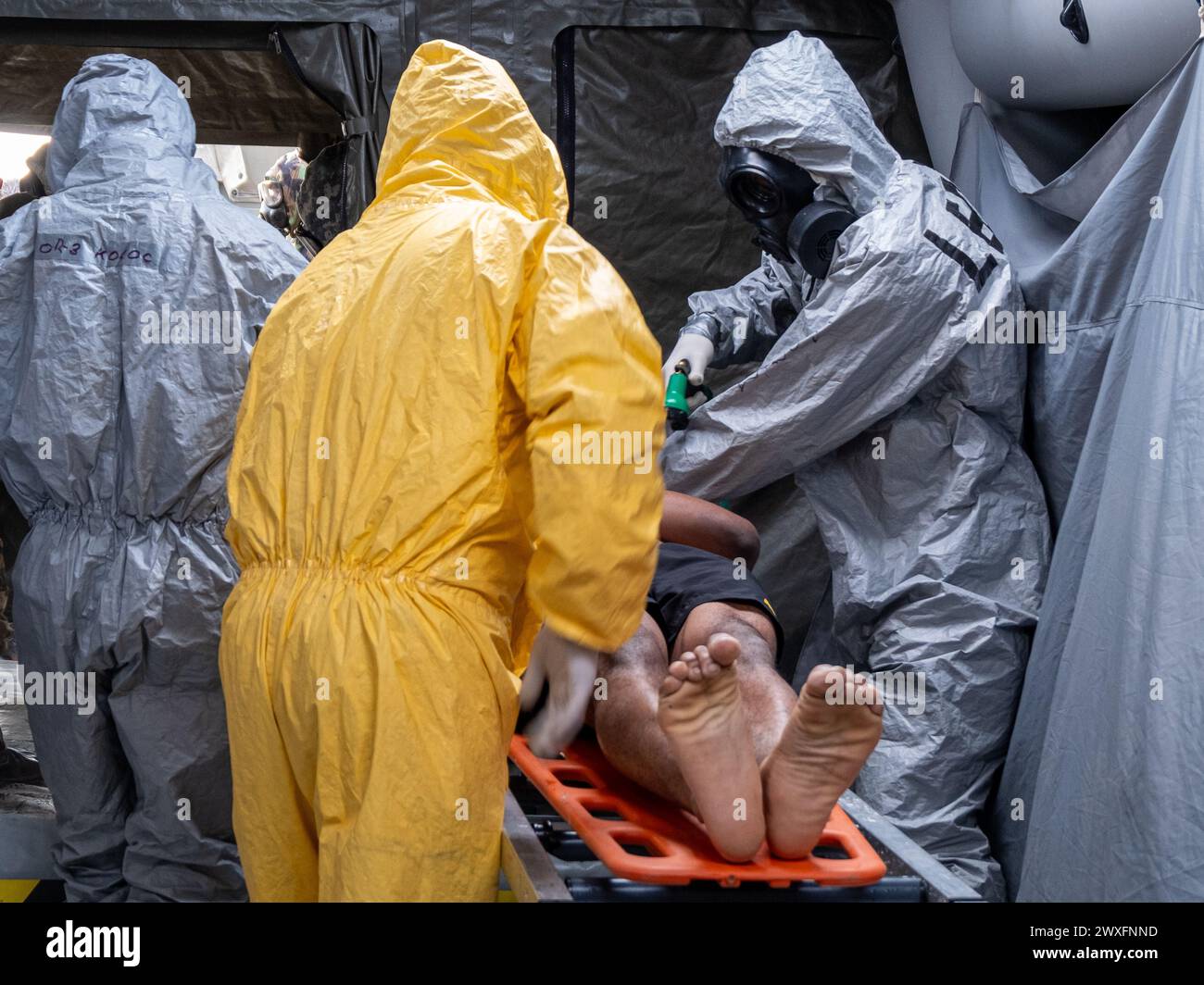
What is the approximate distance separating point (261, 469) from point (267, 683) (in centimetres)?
27

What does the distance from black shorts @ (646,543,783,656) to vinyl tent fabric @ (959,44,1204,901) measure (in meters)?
0.56

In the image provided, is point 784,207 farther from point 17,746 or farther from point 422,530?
point 17,746

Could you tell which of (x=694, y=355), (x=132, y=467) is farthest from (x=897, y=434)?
(x=132, y=467)

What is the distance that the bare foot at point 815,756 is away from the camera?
1.51 m

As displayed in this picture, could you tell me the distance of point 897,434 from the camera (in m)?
2.67

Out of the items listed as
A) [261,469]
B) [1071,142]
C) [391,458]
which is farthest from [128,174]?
[1071,142]

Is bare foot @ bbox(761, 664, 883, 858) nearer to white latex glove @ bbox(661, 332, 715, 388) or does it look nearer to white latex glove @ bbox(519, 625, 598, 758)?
white latex glove @ bbox(519, 625, 598, 758)

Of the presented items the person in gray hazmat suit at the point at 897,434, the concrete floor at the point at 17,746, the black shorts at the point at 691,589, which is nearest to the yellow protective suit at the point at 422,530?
the black shorts at the point at 691,589

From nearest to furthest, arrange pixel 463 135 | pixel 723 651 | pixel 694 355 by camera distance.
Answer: pixel 723 651, pixel 463 135, pixel 694 355

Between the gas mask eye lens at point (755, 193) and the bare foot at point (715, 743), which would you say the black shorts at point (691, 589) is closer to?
the bare foot at point (715, 743)

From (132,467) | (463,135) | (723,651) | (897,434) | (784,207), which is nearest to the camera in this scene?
(723,651)

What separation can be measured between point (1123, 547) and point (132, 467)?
184 centimetres

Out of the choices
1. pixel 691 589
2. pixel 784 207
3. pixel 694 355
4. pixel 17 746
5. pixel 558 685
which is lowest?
pixel 17 746

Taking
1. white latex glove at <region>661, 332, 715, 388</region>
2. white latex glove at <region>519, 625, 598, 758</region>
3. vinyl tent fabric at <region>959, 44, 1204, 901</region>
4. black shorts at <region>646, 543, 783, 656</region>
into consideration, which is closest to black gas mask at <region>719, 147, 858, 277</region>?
white latex glove at <region>661, 332, 715, 388</region>
